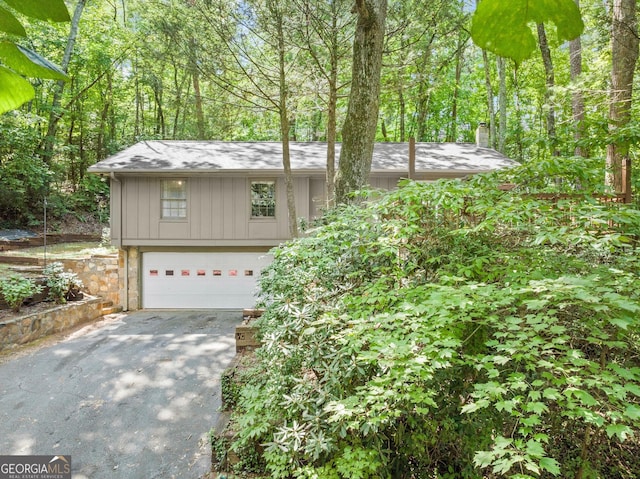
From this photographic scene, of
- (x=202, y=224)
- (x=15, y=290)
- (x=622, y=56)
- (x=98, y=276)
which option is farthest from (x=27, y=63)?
(x=98, y=276)

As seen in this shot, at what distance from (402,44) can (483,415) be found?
24.5 ft

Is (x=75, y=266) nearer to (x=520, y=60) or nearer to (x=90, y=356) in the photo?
(x=90, y=356)

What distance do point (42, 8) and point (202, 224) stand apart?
10.1 m

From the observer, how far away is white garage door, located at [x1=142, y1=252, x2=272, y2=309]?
1019cm

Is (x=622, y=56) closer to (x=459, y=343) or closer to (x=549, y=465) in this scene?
(x=459, y=343)

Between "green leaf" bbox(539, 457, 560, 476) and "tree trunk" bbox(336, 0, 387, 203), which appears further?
"tree trunk" bbox(336, 0, 387, 203)

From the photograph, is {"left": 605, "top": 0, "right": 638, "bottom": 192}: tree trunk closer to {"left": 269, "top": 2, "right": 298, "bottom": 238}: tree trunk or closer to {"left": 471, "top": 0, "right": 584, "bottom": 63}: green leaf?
{"left": 269, "top": 2, "right": 298, "bottom": 238}: tree trunk

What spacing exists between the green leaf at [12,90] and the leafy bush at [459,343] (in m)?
1.78

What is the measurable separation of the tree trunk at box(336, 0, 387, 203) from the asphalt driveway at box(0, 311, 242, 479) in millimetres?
3611

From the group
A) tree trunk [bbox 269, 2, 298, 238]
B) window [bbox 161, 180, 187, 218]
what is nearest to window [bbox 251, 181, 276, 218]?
tree trunk [bbox 269, 2, 298, 238]

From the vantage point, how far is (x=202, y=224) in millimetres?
10094

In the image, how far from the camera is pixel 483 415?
7.63 feet

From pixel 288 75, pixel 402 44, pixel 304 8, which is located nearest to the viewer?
pixel 304 8

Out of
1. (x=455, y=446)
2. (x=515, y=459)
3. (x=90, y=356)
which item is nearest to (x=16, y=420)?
(x=90, y=356)
